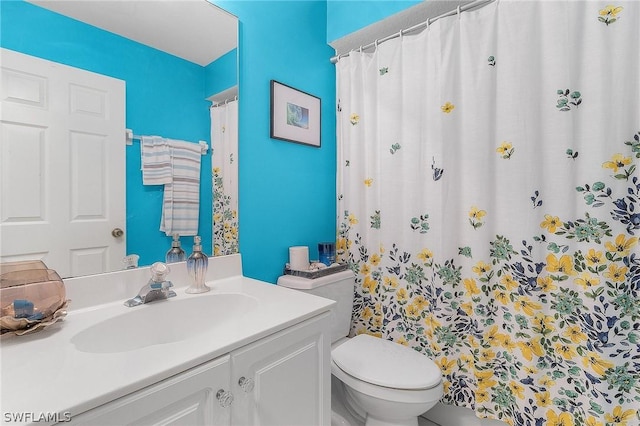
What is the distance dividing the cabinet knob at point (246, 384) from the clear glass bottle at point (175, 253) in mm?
578

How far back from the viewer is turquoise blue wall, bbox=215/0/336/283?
4.43ft

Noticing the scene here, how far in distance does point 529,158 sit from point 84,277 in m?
1.67

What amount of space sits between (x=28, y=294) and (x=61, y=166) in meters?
0.37

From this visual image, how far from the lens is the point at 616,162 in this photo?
3.38 ft

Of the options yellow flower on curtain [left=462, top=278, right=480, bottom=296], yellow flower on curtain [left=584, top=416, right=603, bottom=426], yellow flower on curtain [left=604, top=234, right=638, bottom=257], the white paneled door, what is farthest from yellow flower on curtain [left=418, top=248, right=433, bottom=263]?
the white paneled door

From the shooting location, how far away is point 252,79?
1.36m

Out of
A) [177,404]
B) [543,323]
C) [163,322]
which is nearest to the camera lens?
[177,404]

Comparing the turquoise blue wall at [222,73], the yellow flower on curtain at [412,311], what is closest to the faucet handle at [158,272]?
the turquoise blue wall at [222,73]

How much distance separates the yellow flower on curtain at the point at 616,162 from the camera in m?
1.02

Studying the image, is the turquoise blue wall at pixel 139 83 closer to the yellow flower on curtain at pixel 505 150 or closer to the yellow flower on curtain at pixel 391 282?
the yellow flower on curtain at pixel 391 282

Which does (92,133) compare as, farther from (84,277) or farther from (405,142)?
(405,142)

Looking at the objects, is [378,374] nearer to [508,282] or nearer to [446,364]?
[446,364]

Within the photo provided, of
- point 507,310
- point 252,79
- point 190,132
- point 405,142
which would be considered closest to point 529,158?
point 405,142

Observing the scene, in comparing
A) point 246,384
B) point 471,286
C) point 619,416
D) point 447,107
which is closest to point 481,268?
point 471,286
